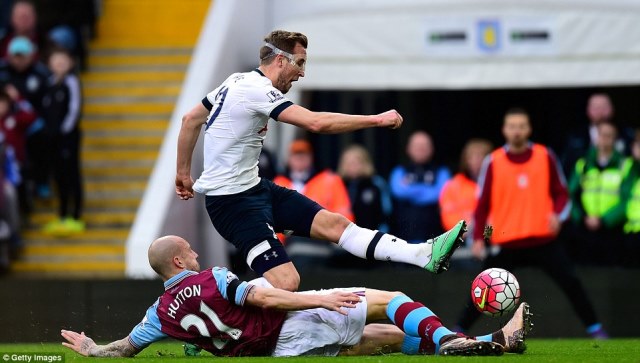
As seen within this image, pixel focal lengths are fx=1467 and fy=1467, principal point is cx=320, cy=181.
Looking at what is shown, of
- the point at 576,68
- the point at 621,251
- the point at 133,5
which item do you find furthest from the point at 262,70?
the point at 133,5

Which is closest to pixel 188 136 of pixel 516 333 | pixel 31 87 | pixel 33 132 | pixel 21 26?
pixel 516 333

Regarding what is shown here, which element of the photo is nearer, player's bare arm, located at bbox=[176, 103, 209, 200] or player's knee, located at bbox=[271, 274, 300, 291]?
player's knee, located at bbox=[271, 274, 300, 291]

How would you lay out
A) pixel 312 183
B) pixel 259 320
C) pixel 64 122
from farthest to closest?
1. pixel 64 122
2. pixel 312 183
3. pixel 259 320

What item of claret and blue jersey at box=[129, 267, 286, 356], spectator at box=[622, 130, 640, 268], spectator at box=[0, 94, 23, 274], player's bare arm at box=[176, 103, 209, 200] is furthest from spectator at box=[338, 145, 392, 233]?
claret and blue jersey at box=[129, 267, 286, 356]

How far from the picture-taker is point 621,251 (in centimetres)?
1532

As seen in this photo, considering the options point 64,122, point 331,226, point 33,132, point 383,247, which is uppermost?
point 64,122

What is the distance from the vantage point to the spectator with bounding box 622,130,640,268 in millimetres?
15281

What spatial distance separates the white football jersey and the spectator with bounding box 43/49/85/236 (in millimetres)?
7031

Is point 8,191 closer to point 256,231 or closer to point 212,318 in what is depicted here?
point 256,231

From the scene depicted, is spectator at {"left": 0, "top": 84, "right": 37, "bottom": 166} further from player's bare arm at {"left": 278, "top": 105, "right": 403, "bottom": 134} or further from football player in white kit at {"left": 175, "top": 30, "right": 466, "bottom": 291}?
player's bare arm at {"left": 278, "top": 105, "right": 403, "bottom": 134}

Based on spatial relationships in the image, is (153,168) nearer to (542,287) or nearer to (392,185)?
(392,185)

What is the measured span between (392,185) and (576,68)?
9.00 ft

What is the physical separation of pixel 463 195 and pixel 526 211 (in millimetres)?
2153

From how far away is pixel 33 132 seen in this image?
57.7 feet
